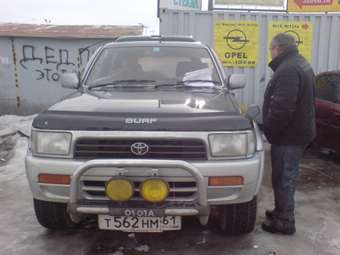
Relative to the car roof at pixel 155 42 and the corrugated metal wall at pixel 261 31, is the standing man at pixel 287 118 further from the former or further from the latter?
the corrugated metal wall at pixel 261 31

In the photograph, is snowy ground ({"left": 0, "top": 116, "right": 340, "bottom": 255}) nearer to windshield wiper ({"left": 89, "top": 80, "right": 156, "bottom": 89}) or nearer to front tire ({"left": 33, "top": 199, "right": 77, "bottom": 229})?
front tire ({"left": 33, "top": 199, "right": 77, "bottom": 229})

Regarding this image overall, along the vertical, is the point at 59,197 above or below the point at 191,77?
below

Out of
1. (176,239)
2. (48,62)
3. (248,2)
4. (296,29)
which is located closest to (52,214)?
(176,239)

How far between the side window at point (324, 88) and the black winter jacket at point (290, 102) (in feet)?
11.3

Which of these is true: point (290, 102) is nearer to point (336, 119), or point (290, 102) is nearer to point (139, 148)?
Result: point (139, 148)

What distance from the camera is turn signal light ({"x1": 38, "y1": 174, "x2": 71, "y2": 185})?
3793 millimetres

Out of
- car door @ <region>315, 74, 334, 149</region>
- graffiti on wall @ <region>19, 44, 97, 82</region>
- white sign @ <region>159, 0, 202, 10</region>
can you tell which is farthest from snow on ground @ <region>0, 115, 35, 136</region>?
car door @ <region>315, 74, 334, 149</region>

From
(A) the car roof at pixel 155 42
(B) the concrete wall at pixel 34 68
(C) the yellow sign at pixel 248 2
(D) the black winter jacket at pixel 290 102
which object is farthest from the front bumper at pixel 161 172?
(B) the concrete wall at pixel 34 68

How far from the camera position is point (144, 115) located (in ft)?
12.5

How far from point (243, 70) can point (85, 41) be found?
13.9 ft

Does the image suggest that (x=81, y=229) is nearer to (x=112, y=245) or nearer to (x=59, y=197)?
(x=112, y=245)

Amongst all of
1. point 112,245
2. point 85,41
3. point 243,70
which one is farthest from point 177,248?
point 85,41

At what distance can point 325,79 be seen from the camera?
8.00 m

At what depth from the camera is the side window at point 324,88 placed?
7742 millimetres
